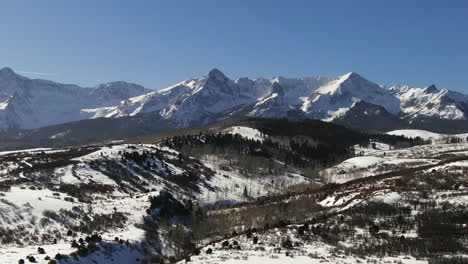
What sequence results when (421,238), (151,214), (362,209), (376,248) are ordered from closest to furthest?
(376,248) < (421,238) < (362,209) < (151,214)

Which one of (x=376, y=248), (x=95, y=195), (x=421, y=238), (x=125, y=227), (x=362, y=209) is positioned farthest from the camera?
(x=95, y=195)

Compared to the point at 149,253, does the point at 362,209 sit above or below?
above

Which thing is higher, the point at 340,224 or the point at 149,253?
the point at 340,224

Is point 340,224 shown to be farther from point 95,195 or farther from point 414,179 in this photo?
point 95,195

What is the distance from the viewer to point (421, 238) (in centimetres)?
5991

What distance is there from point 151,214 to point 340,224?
44.9 m

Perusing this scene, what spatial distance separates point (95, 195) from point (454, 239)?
93711mm

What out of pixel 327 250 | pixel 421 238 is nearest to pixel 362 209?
pixel 421 238

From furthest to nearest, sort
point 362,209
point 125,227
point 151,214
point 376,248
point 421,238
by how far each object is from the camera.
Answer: point 151,214, point 125,227, point 362,209, point 421,238, point 376,248

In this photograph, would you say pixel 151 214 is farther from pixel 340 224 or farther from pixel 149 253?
pixel 340 224

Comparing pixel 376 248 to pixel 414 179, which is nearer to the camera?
pixel 376 248

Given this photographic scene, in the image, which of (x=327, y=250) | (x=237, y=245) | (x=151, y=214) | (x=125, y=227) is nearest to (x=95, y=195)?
(x=151, y=214)

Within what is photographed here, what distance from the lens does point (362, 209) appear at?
7625 centimetres

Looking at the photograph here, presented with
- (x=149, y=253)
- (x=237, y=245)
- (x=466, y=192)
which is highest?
(x=466, y=192)
